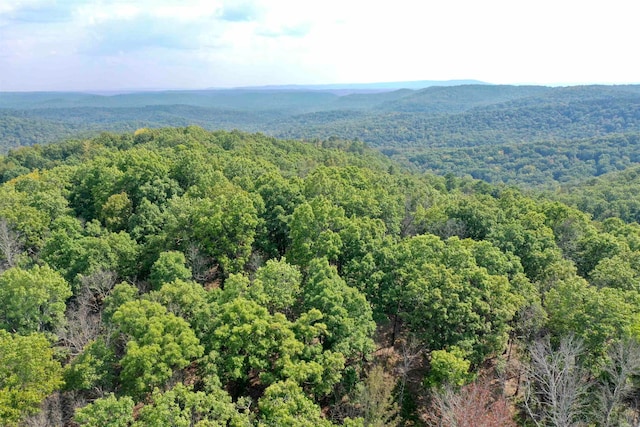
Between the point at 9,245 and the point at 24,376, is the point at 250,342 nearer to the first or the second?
the point at 24,376

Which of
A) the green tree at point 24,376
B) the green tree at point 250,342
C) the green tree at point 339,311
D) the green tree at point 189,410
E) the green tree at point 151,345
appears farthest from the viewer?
the green tree at point 339,311

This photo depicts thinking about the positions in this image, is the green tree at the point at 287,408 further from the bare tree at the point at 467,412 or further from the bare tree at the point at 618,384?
the bare tree at the point at 618,384

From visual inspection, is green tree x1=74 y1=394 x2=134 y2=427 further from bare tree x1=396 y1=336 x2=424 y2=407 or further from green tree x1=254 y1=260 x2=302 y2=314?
bare tree x1=396 y1=336 x2=424 y2=407

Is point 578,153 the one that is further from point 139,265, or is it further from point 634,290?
point 139,265

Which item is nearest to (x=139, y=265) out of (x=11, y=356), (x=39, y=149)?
(x=11, y=356)

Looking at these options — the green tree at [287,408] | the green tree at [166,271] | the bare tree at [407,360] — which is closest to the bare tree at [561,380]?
the bare tree at [407,360]

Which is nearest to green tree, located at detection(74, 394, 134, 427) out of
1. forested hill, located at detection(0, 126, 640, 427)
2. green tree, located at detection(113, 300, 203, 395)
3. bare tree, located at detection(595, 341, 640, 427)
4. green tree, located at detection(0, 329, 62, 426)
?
forested hill, located at detection(0, 126, 640, 427)
